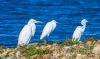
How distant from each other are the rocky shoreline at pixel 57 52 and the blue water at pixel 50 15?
19758mm

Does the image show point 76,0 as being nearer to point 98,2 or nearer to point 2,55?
point 98,2

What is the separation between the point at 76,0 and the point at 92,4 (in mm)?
4015

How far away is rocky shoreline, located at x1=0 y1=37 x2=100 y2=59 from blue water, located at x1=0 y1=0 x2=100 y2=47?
19758 mm

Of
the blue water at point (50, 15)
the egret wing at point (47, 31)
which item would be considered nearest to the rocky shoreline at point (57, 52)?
the egret wing at point (47, 31)

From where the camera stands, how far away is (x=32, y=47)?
14922 mm

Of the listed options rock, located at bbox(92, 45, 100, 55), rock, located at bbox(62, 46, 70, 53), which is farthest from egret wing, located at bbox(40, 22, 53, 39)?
rock, located at bbox(92, 45, 100, 55)

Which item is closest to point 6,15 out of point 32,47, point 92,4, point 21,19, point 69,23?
point 21,19

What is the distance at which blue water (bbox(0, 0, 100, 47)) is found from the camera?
128ft

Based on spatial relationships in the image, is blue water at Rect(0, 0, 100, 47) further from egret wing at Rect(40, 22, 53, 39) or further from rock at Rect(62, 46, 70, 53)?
rock at Rect(62, 46, 70, 53)

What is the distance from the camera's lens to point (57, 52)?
14.2m

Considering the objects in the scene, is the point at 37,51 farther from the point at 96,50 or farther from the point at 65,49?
the point at 96,50

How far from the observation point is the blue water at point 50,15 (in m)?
39.0

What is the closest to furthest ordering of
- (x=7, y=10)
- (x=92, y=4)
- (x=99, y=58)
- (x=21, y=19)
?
(x=99, y=58) < (x=21, y=19) < (x=7, y=10) < (x=92, y=4)

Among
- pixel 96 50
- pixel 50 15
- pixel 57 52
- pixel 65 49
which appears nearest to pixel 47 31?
pixel 65 49
